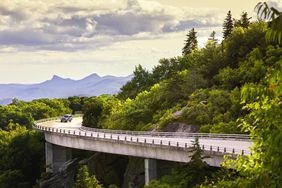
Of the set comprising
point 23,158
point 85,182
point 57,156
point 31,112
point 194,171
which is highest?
point 194,171

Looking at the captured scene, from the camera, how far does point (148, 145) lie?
54250mm

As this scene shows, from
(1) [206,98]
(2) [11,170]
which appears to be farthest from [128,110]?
(2) [11,170]

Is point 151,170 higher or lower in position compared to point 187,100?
lower

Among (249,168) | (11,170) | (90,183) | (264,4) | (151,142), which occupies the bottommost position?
(11,170)

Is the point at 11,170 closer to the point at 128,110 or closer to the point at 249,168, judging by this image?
the point at 128,110

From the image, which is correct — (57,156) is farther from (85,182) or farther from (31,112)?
(31,112)

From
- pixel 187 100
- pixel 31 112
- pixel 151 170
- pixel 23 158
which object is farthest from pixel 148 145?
pixel 31 112

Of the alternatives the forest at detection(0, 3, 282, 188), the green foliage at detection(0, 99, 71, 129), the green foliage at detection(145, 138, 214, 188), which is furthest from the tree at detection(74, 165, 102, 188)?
the green foliage at detection(0, 99, 71, 129)

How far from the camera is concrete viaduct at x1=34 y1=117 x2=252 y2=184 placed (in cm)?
4642

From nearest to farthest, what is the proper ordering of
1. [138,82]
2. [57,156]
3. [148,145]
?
[148,145], [57,156], [138,82]

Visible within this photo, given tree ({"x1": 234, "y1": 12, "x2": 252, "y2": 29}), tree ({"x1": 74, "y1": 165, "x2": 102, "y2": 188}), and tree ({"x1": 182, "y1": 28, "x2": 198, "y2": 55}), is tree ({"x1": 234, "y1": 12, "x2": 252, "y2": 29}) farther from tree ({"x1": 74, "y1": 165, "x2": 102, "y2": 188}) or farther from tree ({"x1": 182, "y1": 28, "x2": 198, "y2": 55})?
tree ({"x1": 74, "y1": 165, "x2": 102, "y2": 188})

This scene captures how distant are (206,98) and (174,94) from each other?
9.25m

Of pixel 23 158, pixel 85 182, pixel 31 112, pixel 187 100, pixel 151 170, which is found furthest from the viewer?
pixel 31 112

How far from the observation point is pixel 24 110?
159375mm
